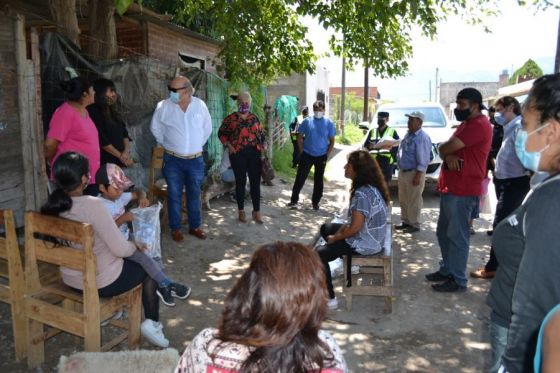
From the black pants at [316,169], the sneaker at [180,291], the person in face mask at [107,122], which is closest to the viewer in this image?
the sneaker at [180,291]

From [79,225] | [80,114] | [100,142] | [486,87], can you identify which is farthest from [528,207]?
[486,87]

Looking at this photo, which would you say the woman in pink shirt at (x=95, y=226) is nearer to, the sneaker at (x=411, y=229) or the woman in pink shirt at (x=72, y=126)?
the woman in pink shirt at (x=72, y=126)

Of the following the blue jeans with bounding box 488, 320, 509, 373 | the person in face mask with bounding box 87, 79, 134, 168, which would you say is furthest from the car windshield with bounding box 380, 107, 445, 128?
the blue jeans with bounding box 488, 320, 509, 373

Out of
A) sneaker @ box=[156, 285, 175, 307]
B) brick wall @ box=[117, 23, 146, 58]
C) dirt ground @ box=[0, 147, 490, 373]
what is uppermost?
brick wall @ box=[117, 23, 146, 58]

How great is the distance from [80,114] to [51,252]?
1.84m

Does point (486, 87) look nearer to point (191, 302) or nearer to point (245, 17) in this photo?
point (245, 17)

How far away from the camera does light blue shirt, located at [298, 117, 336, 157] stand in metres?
7.62

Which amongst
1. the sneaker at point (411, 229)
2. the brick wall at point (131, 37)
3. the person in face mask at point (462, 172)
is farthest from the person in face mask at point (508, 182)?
the brick wall at point (131, 37)

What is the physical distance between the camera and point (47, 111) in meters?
5.10

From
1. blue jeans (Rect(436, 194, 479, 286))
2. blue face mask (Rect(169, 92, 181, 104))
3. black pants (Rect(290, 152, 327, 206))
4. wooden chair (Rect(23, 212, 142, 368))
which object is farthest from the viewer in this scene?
black pants (Rect(290, 152, 327, 206))

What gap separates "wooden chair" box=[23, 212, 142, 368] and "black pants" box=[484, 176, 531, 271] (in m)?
3.71

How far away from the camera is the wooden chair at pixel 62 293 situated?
2.79 meters

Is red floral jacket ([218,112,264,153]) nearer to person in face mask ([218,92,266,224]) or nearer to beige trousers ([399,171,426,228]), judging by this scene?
person in face mask ([218,92,266,224])

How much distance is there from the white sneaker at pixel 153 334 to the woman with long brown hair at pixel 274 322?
2.01 meters
